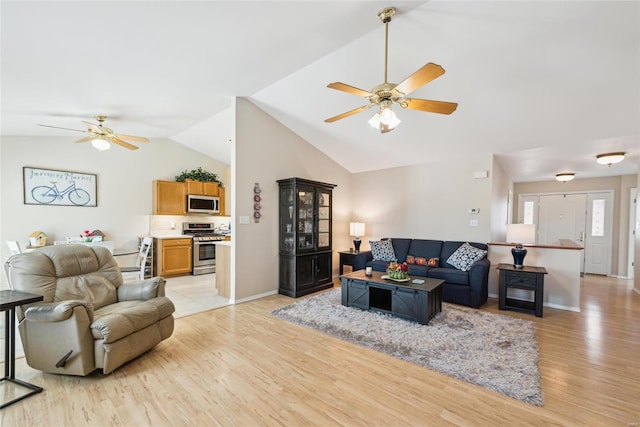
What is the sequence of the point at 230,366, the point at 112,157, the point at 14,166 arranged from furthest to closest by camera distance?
the point at 112,157, the point at 14,166, the point at 230,366

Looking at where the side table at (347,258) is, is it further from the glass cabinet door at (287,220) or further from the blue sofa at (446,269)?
the glass cabinet door at (287,220)

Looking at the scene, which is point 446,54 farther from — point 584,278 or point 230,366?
point 584,278

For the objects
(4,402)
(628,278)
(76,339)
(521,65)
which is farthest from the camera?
(628,278)

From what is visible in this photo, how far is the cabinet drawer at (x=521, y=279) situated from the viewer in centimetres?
382

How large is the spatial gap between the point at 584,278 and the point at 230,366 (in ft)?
25.5

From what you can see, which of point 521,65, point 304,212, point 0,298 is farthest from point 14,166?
point 521,65

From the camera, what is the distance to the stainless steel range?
620cm

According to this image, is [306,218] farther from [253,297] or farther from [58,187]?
[58,187]

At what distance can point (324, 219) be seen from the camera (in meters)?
5.30

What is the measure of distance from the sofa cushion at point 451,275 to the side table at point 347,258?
162 cm

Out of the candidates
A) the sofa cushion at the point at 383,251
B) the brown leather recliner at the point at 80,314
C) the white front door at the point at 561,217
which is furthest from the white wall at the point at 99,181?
the white front door at the point at 561,217

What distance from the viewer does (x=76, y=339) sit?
2.15 m

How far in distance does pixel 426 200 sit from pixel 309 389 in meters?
4.36

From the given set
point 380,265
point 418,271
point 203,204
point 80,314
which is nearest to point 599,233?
point 418,271
